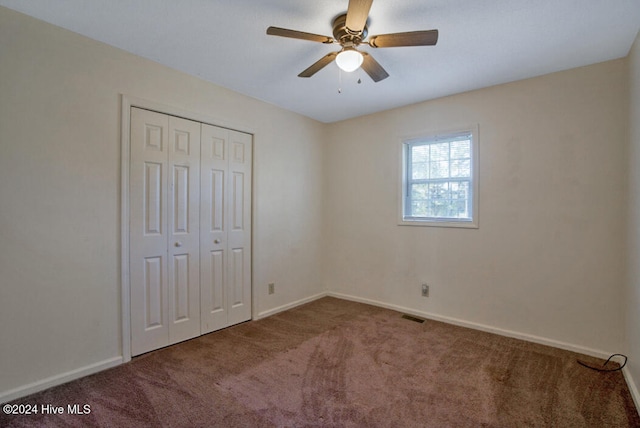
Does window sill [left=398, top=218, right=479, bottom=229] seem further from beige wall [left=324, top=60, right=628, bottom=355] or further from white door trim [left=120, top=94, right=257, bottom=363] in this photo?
white door trim [left=120, top=94, right=257, bottom=363]

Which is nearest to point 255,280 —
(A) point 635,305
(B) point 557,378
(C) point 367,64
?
(C) point 367,64

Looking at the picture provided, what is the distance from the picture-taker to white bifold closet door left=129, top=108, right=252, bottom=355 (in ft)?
8.05

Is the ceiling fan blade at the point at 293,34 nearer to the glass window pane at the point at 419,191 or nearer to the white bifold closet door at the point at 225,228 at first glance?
the white bifold closet door at the point at 225,228

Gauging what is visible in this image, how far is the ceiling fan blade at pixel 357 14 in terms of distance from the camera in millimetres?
1515

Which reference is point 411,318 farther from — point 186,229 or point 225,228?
point 186,229

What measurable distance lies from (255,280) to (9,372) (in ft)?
6.38

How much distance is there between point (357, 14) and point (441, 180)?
2.23 metres

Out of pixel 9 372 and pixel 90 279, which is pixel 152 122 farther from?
pixel 9 372

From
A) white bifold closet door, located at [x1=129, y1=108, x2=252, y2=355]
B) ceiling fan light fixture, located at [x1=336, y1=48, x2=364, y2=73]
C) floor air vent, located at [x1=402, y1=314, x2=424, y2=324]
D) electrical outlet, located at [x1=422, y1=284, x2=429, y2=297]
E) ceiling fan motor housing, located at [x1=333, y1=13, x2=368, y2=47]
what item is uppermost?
ceiling fan motor housing, located at [x1=333, y1=13, x2=368, y2=47]

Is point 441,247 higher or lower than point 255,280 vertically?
higher

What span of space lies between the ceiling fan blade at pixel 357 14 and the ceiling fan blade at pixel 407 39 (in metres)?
0.14

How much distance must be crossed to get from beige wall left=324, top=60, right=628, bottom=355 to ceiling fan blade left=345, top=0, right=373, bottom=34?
194 cm

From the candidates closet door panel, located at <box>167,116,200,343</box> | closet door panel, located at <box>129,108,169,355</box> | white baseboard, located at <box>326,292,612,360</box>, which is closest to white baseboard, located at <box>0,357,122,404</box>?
closet door panel, located at <box>129,108,169,355</box>

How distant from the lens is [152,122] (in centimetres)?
251
